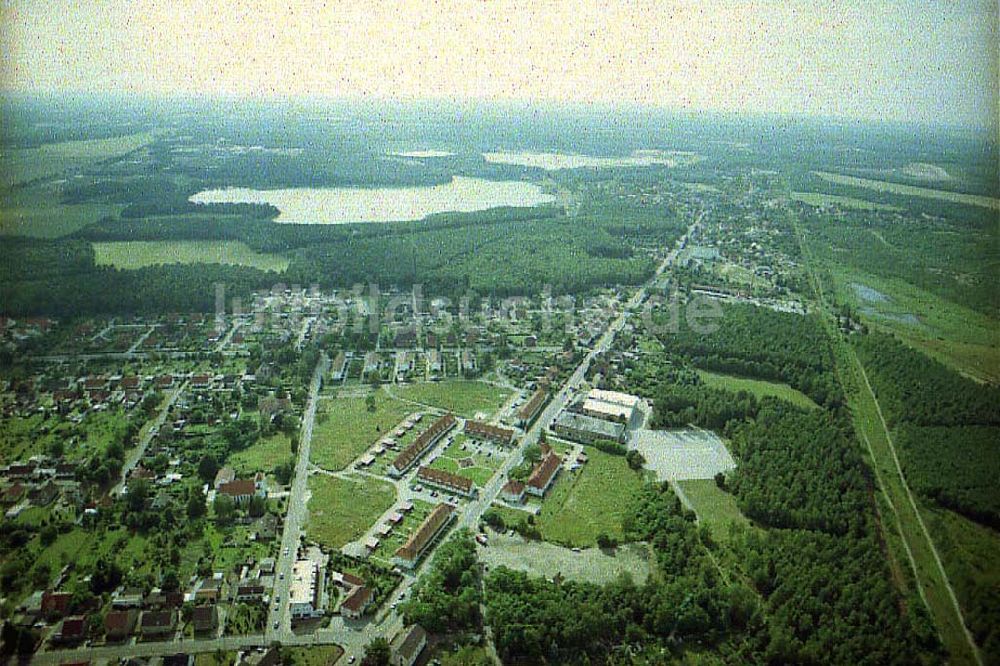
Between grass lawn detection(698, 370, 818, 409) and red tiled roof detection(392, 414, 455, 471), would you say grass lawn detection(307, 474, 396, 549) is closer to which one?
red tiled roof detection(392, 414, 455, 471)

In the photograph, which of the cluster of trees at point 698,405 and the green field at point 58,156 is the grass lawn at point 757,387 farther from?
the green field at point 58,156

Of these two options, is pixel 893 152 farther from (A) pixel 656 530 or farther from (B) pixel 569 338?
(A) pixel 656 530

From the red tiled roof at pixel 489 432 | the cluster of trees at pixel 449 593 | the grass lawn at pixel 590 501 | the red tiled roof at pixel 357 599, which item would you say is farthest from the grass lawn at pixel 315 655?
the red tiled roof at pixel 489 432

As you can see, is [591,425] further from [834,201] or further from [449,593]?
[834,201]


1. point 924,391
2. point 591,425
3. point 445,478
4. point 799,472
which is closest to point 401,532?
point 445,478

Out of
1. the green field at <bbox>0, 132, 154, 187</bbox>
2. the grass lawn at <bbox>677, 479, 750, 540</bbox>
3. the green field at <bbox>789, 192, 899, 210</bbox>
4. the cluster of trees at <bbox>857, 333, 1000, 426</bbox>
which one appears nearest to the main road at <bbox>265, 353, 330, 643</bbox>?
the grass lawn at <bbox>677, 479, 750, 540</bbox>
